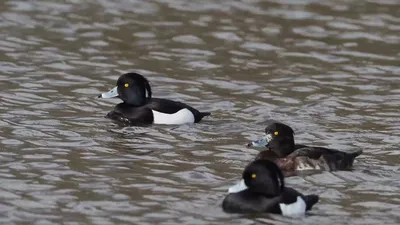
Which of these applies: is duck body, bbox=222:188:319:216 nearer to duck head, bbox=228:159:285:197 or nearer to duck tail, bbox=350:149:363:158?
duck head, bbox=228:159:285:197

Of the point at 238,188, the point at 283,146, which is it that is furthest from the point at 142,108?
the point at 238,188

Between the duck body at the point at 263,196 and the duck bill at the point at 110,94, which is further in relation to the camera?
the duck bill at the point at 110,94

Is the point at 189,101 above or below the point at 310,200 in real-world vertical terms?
above

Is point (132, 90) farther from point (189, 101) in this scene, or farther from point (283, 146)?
point (283, 146)

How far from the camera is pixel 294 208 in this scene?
31.0 ft

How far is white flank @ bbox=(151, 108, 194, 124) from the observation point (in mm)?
13234

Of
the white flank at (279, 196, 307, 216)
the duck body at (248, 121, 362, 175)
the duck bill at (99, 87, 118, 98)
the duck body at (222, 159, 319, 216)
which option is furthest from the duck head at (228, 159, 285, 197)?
the duck bill at (99, 87, 118, 98)

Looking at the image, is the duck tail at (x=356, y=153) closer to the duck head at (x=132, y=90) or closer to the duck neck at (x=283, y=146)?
the duck neck at (x=283, y=146)

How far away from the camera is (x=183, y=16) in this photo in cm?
1925

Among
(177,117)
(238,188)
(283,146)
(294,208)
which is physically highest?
(177,117)

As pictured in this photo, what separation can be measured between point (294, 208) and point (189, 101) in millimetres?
5333

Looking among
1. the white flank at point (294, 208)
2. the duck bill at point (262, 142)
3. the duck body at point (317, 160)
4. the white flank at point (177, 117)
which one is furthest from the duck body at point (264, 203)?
the white flank at point (177, 117)

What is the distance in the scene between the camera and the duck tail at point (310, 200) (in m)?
9.57

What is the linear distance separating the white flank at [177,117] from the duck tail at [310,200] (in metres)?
3.76
